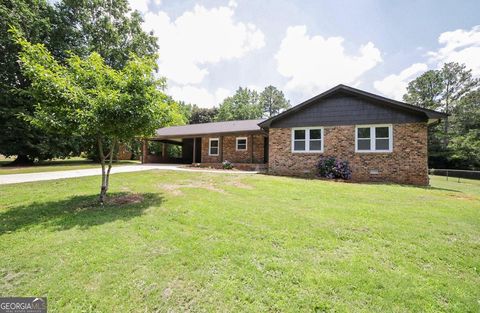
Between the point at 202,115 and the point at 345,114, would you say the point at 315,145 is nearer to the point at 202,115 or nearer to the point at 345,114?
the point at 345,114

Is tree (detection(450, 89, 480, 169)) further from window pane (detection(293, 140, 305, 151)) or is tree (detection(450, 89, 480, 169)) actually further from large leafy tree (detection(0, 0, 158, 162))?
large leafy tree (detection(0, 0, 158, 162))

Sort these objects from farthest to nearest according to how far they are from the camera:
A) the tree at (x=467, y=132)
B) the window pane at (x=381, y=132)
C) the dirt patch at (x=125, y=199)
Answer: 1. the tree at (x=467, y=132)
2. the window pane at (x=381, y=132)
3. the dirt patch at (x=125, y=199)

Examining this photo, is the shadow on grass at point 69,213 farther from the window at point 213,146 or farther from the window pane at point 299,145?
the window at point 213,146

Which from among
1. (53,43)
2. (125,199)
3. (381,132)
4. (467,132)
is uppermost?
(53,43)

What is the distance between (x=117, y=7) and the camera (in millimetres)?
25219

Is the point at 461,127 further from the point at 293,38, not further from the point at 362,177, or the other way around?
the point at 293,38

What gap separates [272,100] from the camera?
54531 mm

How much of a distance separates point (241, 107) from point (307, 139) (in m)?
34.8

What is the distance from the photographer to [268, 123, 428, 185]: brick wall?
11.1 m

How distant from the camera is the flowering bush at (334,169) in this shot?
12.0 metres

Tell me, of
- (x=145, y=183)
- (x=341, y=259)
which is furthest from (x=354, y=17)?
(x=145, y=183)

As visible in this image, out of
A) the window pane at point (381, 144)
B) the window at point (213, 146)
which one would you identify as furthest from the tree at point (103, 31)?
the window pane at point (381, 144)

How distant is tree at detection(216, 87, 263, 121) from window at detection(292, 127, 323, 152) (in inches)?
1230

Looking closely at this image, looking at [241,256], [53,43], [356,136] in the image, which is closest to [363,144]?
[356,136]
